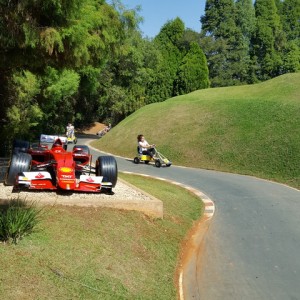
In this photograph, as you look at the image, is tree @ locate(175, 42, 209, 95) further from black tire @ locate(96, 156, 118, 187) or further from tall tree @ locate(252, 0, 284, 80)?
black tire @ locate(96, 156, 118, 187)

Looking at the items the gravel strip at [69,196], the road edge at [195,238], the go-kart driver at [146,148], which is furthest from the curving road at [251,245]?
the go-kart driver at [146,148]

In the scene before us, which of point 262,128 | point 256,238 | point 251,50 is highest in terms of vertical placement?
point 251,50

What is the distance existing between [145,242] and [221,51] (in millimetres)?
54260

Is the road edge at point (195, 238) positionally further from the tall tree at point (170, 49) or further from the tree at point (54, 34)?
the tall tree at point (170, 49)

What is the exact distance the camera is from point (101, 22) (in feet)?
41.1

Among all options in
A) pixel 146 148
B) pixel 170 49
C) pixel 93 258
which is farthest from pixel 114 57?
pixel 170 49

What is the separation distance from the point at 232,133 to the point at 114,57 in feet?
30.3

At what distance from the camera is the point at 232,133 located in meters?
23.4

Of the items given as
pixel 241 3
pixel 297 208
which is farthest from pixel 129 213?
pixel 241 3

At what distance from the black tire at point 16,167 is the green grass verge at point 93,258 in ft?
6.96

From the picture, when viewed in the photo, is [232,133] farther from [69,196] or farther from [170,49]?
[170,49]

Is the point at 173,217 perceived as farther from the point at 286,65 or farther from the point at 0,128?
the point at 286,65

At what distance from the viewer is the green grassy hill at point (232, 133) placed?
64.8 feet

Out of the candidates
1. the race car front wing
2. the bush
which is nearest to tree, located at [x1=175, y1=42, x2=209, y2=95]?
the race car front wing
